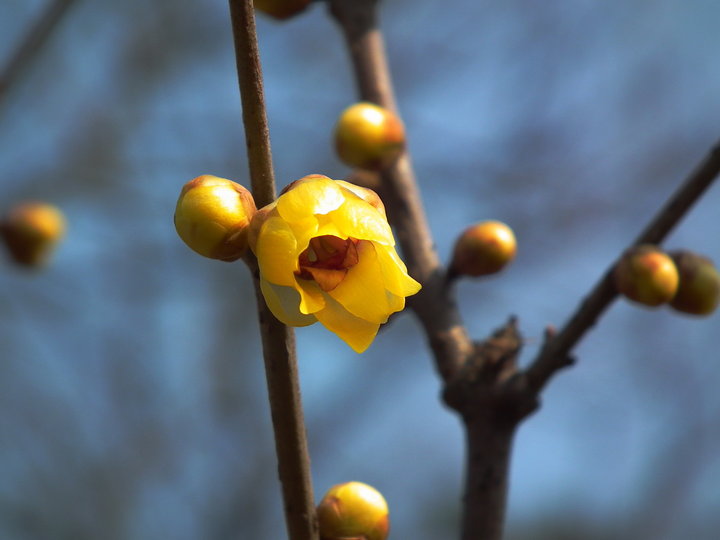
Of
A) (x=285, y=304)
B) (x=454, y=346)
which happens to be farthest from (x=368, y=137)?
(x=285, y=304)

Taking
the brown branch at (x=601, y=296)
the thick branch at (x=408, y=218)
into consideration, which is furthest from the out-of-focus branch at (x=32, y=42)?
the brown branch at (x=601, y=296)

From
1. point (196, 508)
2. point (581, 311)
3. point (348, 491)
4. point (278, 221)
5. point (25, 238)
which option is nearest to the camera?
point (278, 221)

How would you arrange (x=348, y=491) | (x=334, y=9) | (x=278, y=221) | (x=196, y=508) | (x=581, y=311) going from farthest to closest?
(x=196, y=508)
(x=334, y=9)
(x=581, y=311)
(x=348, y=491)
(x=278, y=221)

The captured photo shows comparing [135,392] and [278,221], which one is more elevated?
[135,392]

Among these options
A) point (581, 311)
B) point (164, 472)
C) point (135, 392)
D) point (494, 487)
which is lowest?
point (494, 487)

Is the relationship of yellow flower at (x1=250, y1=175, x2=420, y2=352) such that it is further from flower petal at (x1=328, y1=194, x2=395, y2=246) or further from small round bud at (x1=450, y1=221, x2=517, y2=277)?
small round bud at (x1=450, y1=221, x2=517, y2=277)

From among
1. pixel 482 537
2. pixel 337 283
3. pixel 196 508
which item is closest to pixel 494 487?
pixel 482 537

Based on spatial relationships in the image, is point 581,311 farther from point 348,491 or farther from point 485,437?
point 348,491
